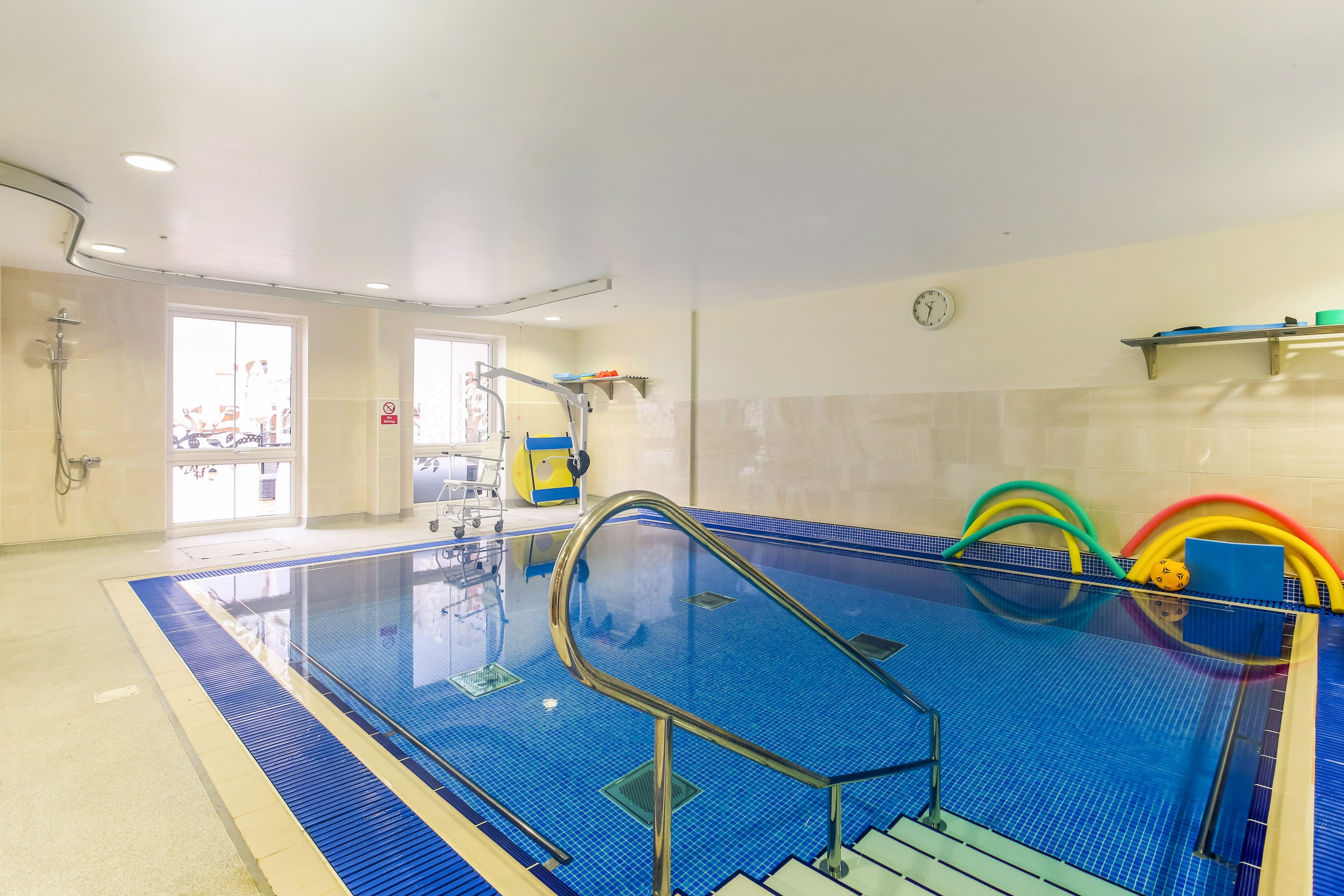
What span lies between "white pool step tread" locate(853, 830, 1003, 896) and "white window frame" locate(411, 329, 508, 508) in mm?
6383

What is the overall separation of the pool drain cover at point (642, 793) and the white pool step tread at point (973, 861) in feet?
2.14

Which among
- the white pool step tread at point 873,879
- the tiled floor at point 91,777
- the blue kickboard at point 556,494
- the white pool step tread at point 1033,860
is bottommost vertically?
the white pool step tread at point 1033,860

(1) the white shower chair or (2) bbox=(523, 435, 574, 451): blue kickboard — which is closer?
(1) the white shower chair

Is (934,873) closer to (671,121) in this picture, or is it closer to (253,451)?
(671,121)

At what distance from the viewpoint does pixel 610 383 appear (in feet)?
29.3

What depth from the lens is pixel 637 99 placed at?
262 centimetres

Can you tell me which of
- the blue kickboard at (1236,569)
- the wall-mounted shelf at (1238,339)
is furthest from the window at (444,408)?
the blue kickboard at (1236,569)

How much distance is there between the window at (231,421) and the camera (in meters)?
6.57

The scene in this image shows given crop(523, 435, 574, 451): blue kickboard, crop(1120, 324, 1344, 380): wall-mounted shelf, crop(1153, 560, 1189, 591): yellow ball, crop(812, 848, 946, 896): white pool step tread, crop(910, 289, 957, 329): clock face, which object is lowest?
crop(812, 848, 946, 896): white pool step tread

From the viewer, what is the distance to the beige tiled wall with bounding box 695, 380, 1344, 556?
420 centimetres

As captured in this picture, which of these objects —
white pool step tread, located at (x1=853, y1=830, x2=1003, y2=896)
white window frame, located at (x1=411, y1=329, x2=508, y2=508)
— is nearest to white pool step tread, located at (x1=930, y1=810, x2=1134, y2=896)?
white pool step tread, located at (x1=853, y1=830, x2=1003, y2=896)

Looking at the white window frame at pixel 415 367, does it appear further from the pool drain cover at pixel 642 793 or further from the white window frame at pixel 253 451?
the pool drain cover at pixel 642 793

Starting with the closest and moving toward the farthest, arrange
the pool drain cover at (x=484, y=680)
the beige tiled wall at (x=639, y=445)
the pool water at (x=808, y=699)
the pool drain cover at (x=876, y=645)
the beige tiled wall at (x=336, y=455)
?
the pool water at (x=808, y=699), the pool drain cover at (x=484, y=680), the pool drain cover at (x=876, y=645), the beige tiled wall at (x=336, y=455), the beige tiled wall at (x=639, y=445)

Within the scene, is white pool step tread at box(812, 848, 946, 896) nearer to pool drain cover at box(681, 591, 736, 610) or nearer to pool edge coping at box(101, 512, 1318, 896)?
pool edge coping at box(101, 512, 1318, 896)
